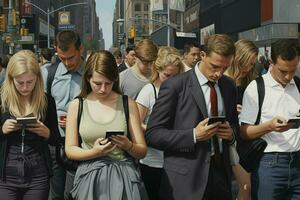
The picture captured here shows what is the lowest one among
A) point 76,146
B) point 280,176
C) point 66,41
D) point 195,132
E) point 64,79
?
point 280,176

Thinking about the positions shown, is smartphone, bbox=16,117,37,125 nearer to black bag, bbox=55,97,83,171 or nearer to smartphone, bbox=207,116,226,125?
black bag, bbox=55,97,83,171

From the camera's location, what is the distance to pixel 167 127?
455cm

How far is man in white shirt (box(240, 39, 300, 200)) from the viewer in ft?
15.7

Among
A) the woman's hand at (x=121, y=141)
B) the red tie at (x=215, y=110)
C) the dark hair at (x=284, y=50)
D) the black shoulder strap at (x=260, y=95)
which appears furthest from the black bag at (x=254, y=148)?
the woman's hand at (x=121, y=141)

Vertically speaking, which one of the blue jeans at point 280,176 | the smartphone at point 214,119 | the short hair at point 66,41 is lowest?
the blue jeans at point 280,176

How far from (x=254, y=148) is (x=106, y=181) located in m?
1.35

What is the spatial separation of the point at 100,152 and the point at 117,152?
231 mm

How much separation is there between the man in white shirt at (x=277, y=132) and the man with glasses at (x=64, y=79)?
199cm

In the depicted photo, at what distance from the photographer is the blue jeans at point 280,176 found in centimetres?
479

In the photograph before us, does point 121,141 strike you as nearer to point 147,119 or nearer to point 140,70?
point 147,119

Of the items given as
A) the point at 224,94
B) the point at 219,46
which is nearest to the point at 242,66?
the point at 224,94

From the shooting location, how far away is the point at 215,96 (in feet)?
14.9

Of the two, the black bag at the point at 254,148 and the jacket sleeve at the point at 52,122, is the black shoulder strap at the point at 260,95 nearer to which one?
the black bag at the point at 254,148

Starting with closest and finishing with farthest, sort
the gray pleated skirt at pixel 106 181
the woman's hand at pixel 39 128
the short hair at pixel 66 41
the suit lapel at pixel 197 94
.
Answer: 1. the gray pleated skirt at pixel 106 181
2. the suit lapel at pixel 197 94
3. the woman's hand at pixel 39 128
4. the short hair at pixel 66 41
